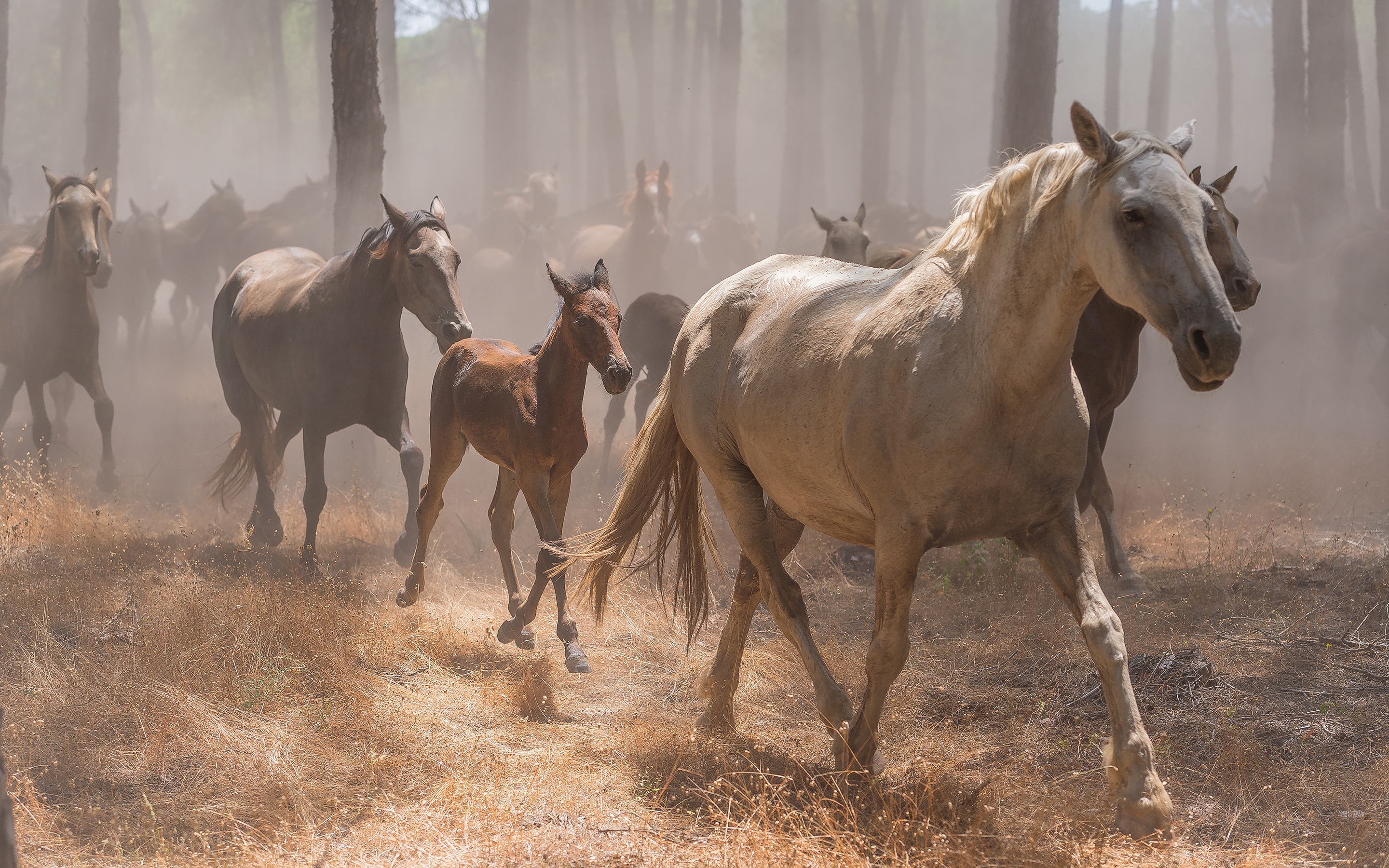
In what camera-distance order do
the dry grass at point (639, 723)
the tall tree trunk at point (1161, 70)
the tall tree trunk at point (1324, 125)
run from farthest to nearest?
the tall tree trunk at point (1161, 70) < the tall tree trunk at point (1324, 125) < the dry grass at point (639, 723)

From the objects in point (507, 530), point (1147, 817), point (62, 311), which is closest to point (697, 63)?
point (62, 311)

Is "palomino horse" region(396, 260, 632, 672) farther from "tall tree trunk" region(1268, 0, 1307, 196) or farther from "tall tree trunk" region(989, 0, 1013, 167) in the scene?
"tall tree trunk" region(989, 0, 1013, 167)

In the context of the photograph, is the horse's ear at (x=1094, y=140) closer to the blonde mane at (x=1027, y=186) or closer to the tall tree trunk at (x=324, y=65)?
the blonde mane at (x=1027, y=186)

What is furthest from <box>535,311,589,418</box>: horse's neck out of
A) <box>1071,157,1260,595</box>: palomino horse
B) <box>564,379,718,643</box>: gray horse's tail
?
<box>1071,157,1260,595</box>: palomino horse

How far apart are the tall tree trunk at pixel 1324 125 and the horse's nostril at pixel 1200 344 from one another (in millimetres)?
15458

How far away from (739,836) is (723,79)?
86.3 ft

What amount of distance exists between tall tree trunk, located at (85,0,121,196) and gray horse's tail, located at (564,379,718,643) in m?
15.8

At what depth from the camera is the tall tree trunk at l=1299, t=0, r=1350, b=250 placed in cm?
1455

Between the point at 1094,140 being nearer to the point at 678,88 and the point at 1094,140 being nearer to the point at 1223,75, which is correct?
the point at 1223,75

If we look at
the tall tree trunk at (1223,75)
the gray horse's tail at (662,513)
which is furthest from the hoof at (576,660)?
the tall tree trunk at (1223,75)

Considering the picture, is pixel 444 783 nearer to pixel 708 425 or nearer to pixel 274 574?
pixel 708 425

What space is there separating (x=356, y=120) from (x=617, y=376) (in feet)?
18.4

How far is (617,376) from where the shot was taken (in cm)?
445

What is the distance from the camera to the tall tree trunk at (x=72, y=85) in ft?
108
